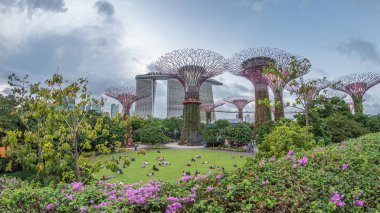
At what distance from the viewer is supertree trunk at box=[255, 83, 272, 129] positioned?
29.7 m

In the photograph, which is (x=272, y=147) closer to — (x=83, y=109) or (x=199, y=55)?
(x=83, y=109)

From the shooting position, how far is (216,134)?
1156 inches

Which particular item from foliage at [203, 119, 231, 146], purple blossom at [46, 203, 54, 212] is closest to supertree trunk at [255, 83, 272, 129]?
foliage at [203, 119, 231, 146]

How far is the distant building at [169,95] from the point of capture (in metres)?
97.2

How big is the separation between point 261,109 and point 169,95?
70.1 meters

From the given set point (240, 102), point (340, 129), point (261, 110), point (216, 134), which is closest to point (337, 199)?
point (340, 129)

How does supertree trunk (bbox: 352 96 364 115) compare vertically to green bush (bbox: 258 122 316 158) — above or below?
above

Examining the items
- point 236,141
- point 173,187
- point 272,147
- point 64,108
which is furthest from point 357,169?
point 236,141

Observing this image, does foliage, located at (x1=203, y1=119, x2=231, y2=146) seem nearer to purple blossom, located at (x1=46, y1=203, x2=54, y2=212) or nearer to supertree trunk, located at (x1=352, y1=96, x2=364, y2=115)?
supertree trunk, located at (x1=352, y1=96, x2=364, y2=115)

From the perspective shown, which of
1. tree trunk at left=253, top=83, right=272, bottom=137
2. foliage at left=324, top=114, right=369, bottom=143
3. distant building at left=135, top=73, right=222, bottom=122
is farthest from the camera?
distant building at left=135, top=73, right=222, bottom=122

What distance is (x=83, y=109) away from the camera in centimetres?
700

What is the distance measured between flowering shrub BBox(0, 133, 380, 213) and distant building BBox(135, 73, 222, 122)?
87998mm

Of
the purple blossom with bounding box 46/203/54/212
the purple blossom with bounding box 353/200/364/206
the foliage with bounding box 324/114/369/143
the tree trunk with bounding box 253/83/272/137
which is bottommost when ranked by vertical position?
the purple blossom with bounding box 46/203/54/212

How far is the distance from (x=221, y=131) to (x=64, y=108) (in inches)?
916
